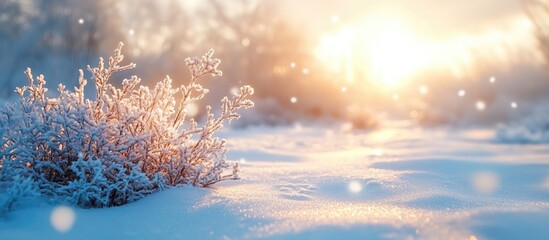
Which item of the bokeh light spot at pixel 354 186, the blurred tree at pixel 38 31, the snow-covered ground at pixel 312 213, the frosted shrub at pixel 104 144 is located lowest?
the snow-covered ground at pixel 312 213

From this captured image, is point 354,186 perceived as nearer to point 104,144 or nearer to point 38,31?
point 104,144

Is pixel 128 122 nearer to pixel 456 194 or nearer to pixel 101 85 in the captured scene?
pixel 101 85

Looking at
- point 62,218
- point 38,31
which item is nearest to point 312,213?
point 62,218

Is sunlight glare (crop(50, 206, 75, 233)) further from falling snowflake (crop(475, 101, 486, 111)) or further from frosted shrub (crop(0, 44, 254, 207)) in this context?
falling snowflake (crop(475, 101, 486, 111))

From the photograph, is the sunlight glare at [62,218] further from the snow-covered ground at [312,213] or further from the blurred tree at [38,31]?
the blurred tree at [38,31]

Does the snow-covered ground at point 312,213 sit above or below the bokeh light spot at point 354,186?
below

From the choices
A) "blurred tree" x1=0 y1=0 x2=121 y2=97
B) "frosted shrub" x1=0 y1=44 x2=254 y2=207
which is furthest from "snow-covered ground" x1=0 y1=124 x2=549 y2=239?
"blurred tree" x1=0 y1=0 x2=121 y2=97

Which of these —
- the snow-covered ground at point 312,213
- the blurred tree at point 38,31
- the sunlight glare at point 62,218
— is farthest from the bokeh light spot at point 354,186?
the blurred tree at point 38,31

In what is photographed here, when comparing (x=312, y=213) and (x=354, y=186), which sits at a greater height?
(x=354, y=186)
